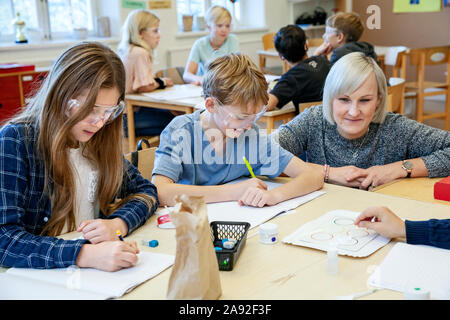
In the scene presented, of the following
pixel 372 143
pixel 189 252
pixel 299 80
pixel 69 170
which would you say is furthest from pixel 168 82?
pixel 189 252

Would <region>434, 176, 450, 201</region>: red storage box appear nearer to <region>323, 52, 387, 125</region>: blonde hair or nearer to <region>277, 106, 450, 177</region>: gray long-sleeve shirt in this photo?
<region>277, 106, 450, 177</region>: gray long-sleeve shirt

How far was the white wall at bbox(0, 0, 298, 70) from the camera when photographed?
15.8 feet

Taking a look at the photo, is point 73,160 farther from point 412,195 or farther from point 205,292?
point 412,195

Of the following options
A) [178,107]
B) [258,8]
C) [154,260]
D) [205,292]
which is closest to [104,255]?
[154,260]

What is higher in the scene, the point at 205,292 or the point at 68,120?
the point at 68,120

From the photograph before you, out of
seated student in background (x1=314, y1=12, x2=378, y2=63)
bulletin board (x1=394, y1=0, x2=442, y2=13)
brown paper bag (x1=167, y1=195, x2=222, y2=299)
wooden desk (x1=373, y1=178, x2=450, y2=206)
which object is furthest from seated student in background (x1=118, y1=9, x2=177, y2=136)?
bulletin board (x1=394, y1=0, x2=442, y2=13)

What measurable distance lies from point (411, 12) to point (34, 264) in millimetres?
6210

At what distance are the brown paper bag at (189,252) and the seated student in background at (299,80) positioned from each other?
2.34m

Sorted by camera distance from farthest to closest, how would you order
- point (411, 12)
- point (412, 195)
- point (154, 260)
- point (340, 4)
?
point (340, 4), point (411, 12), point (412, 195), point (154, 260)

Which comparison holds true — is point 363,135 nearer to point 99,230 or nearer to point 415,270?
point 415,270

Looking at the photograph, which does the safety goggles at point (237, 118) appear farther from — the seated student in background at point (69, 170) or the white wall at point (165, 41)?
the white wall at point (165, 41)

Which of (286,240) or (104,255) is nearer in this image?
(104,255)

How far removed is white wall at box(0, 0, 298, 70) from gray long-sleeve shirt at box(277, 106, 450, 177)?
11.1 ft

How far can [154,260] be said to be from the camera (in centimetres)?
123
